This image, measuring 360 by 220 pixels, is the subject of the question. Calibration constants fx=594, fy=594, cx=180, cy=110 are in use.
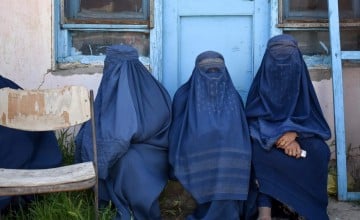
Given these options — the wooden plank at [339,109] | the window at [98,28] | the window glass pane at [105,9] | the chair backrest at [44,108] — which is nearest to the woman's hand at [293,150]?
the wooden plank at [339,109]

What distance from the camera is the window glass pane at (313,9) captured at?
4.95m

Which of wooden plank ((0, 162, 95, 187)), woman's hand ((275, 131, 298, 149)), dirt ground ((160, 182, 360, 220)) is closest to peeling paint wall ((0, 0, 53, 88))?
wooden plank ((0, 162, 95, 187))

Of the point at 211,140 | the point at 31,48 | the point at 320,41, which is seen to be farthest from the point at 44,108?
the point at 320,41

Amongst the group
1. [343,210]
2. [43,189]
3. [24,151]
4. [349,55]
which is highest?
[349,55]

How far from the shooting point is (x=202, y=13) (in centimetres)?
489

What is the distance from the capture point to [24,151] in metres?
4.20

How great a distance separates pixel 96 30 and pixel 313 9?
6.00ft

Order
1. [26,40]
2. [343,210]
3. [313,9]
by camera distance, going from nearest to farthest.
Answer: [343,210], [26,40], [313,9]

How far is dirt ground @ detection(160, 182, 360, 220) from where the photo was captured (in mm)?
4324

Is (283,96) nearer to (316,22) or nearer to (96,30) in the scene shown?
(316,22)

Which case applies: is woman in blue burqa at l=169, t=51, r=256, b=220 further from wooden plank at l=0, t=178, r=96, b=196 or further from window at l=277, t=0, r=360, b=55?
window at l=277, t=0, r=360, b=55

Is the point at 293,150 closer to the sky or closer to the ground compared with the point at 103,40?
closer to the ground

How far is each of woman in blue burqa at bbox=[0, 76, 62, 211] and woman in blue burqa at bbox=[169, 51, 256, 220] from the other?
0.88m

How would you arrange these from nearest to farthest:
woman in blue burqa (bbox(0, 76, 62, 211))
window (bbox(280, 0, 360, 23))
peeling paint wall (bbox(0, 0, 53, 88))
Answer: woman in blue burqa (bbox(0, 76, 62, 211)) → peeling paint wall (bbox(0, 0, 53, 88)) → window (bbox(280, 0, 360, 23))
